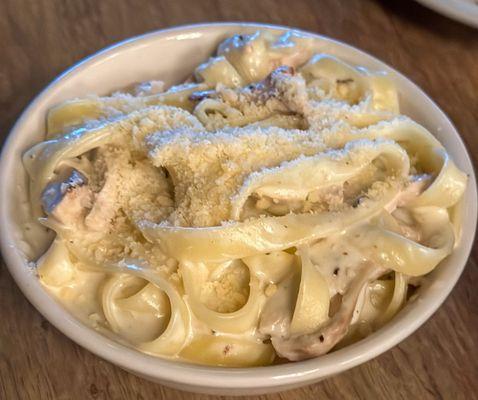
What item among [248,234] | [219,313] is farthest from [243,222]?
[219,313]

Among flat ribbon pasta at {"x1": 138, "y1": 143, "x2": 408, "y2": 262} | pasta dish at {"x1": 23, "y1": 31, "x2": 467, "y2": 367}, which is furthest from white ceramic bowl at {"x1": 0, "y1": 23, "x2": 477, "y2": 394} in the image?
flat ribbon pasta at {"x1": 138, "y1": 143, "x2": 408, "y2": 262}

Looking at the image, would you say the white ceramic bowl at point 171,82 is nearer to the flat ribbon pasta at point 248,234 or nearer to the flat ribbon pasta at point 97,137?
the flat ribbon pasta at point 97,137

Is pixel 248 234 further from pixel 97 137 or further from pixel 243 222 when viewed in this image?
pixel 97 137

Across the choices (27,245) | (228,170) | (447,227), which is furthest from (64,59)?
(447,227)

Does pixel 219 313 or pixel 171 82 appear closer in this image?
pixel 219 313

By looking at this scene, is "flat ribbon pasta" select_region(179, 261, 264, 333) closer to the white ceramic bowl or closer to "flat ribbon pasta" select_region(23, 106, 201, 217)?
the white ceramic bowl
